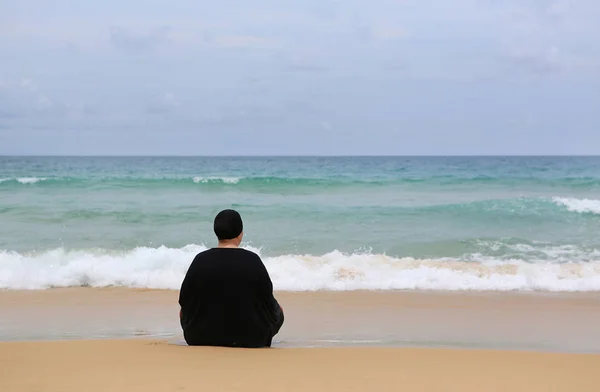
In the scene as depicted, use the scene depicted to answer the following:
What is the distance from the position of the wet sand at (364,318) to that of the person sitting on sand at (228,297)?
49cm

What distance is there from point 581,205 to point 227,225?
1813 centimetres

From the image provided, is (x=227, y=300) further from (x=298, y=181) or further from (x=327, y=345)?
(x=298, y=181)

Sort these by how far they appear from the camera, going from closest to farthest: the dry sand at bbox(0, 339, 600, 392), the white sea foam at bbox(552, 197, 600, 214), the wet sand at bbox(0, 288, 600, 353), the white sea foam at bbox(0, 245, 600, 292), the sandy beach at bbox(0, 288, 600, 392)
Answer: the dry sand at bbox(0, 339, 600, 392), the sandy beach at bbox(0, 288, 600, 392), the wet sand at bbox(0, 288, 600, 353), the white sea foam at bbox(0, 245, 600, 292), the white sea foam at bbox(552, 197, 600, 214)

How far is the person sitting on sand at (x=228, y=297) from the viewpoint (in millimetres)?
4336

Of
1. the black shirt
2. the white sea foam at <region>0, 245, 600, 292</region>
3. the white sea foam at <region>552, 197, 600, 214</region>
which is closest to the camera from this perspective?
the black shirt

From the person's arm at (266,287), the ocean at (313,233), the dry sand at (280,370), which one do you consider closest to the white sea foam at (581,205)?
the ocean at (313,233)

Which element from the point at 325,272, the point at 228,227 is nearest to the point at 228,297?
the point at 228,227

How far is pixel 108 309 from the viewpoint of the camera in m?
7.71

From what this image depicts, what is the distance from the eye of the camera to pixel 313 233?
613 inches

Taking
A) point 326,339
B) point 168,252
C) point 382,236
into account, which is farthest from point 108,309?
point 382,236

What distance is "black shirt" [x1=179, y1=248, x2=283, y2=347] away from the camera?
433 centimetres

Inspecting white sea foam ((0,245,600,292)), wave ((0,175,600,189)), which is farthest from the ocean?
wave ((0,175,600,189))

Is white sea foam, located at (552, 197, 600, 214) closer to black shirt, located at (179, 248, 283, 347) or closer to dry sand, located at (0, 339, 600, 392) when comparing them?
dry sand, located at (0, 339, 600, 392)

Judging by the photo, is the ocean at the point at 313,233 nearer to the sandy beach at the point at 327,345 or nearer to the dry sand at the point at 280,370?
the sandy beach at the point at 327,345
